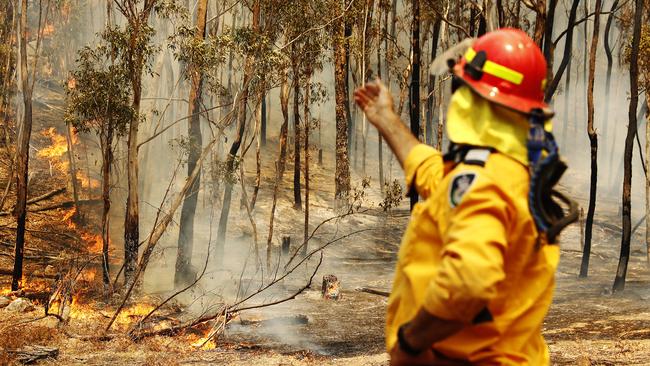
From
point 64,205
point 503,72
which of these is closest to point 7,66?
point 64,205

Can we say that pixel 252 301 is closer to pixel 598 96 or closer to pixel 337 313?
pixel 337 313

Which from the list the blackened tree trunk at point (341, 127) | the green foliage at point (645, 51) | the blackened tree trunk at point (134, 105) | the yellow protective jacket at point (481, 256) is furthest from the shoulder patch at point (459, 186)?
the blackened tree trunk at point (341, 127)

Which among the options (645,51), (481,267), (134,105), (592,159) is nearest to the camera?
(481,267)

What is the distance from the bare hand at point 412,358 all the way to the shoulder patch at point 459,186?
0.37 meters

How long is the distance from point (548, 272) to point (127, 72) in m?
12.7

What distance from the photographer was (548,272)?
1.95 meters

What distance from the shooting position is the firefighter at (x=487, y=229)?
170 cm

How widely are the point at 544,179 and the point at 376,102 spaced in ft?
2.58

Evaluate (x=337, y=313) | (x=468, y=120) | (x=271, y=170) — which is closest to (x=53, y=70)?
(x=271, y=170)

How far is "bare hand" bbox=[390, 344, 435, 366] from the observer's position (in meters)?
1.88

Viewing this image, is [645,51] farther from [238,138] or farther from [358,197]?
[238,138]

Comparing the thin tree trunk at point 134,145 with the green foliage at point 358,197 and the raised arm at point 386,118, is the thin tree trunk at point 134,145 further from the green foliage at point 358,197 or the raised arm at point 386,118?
the raised arm at point 386,118

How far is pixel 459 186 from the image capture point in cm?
178

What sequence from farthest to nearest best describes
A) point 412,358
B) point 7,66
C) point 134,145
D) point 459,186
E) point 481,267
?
point 7,66
point 134,145
point 412,358
point 459,186
point 481,267
